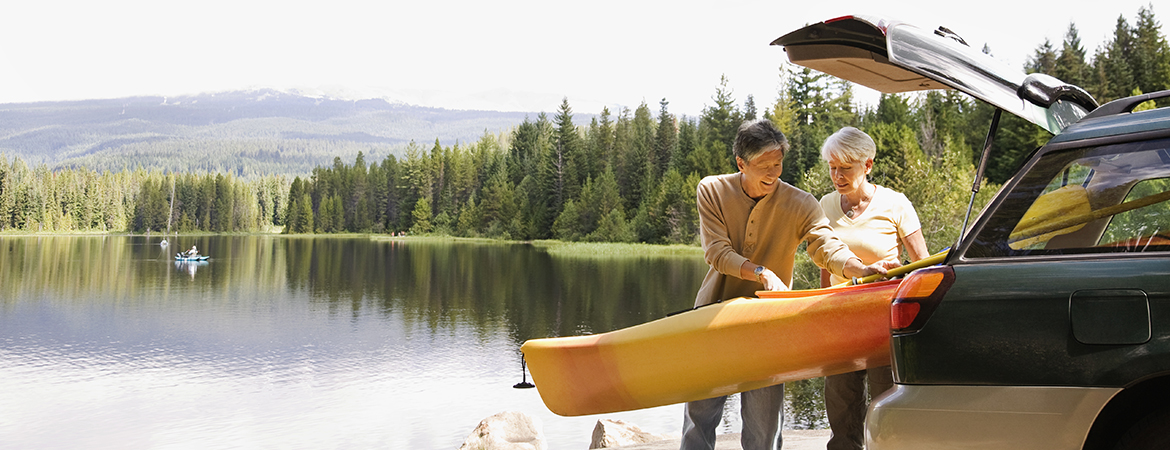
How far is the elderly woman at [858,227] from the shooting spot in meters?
4.23

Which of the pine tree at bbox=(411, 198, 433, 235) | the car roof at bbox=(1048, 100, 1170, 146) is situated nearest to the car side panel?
the car roof at bbox=(1048, 100, 1170, 146)

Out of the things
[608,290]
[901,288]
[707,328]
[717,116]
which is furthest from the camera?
[717,116]

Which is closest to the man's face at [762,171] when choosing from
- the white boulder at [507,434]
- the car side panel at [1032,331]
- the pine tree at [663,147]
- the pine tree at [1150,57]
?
the car side panel at [1032,331]

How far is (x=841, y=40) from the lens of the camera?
341cm

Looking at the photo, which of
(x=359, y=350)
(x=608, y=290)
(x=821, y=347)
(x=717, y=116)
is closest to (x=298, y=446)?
(x=359, y=350)

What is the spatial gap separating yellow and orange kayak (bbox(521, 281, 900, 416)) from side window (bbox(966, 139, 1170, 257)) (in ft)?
2.53

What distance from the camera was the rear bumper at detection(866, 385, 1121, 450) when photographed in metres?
2.39

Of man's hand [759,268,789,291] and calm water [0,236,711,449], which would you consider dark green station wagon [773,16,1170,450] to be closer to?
man's hand [759,268,789,291]

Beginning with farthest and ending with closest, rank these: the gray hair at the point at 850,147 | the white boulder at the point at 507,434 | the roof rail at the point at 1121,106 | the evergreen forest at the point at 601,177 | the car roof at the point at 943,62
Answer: the evergreen forest at the point at 601,177 → the white boulder at the point at 507,434 → the gray hair at the point at 850,147 → the car roof at the point at 943,62 → the roof rail at the point at 1121,106

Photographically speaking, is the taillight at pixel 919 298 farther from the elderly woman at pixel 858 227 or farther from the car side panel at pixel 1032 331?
the elderly woman at pixel 858 227

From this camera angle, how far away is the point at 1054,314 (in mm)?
2387

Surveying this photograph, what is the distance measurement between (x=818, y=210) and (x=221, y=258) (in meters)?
70.4

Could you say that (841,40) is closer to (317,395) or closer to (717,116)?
(317,395)

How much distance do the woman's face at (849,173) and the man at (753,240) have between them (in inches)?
12.4
